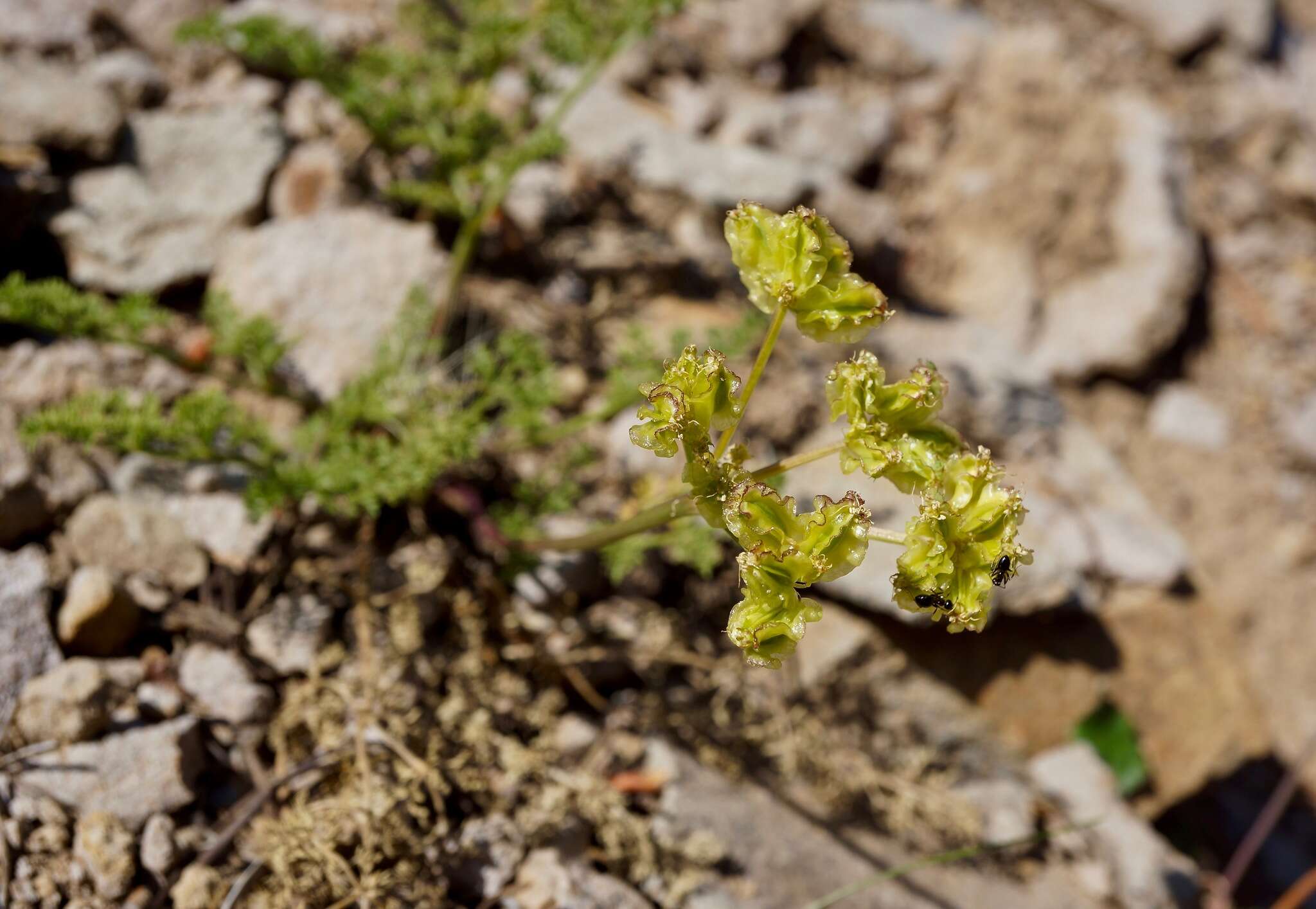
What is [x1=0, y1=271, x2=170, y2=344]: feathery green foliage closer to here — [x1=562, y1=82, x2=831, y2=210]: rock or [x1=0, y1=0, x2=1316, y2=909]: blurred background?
[x1=0, y1=0, x2=1316, y2=909]: blurred background

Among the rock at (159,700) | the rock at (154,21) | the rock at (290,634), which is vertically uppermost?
the rock at (154,21)

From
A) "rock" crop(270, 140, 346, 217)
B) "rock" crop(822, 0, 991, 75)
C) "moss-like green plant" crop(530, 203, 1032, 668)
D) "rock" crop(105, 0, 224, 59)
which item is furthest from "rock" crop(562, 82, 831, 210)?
"moss-like green plant" crop(530, 203, 1032, 668)

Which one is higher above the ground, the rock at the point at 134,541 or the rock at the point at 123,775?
the rock at the point at 134,541

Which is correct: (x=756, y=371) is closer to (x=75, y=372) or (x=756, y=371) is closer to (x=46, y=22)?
(x=75, y=372)

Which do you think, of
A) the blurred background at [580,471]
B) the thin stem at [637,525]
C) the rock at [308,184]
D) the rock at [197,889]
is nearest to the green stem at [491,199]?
the blurred background at [580,471]

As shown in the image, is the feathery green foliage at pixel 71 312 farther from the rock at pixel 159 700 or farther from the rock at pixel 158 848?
the rock at pixel 158 848

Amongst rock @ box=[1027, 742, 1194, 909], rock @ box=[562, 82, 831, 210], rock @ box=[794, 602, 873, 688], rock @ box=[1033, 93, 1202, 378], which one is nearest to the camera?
rock @ box=[794, 602, 873, 688]
